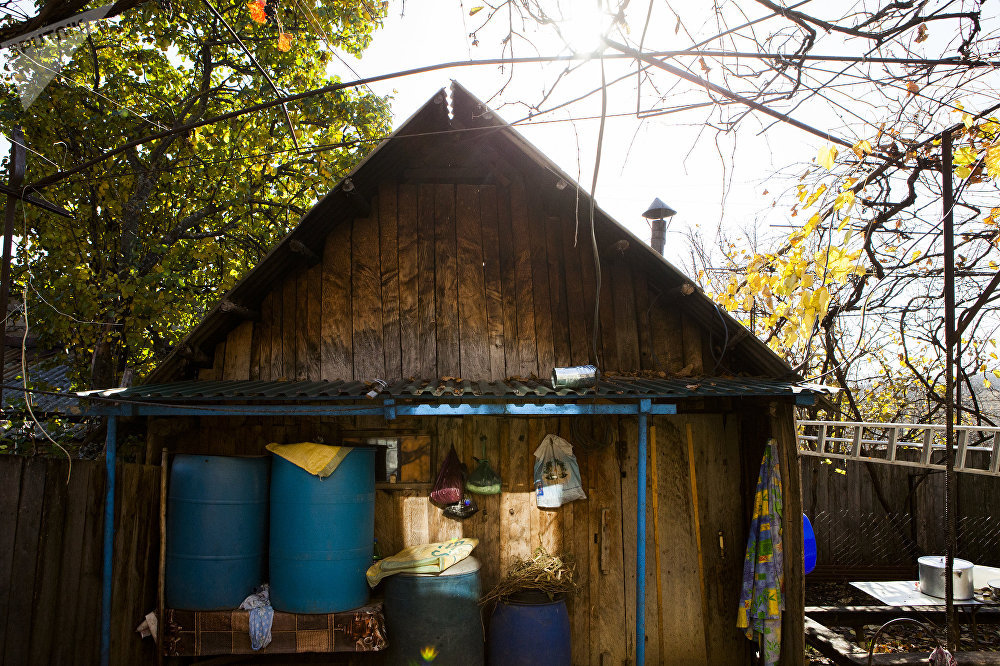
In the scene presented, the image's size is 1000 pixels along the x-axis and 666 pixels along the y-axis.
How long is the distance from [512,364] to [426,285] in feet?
3.87

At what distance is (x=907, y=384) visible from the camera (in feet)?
45.0

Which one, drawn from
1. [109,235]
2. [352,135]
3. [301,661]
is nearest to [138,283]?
[109,235]

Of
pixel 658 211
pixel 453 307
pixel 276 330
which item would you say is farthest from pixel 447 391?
pixel 658 211

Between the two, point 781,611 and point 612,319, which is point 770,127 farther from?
point 781,611

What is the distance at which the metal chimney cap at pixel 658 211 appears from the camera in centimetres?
927

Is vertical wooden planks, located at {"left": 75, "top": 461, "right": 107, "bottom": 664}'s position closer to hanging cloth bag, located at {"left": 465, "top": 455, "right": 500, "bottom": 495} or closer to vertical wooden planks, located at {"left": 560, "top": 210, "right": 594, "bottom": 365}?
hanging cloth bag, located at {"left": 465, "top": 455, "right": 500, "bottom": 495}

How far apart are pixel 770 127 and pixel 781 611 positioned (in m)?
4.32

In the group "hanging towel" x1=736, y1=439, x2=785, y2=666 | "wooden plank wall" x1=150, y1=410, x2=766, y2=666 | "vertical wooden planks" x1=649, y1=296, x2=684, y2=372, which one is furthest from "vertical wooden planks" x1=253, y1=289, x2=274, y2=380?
"hanging towel" x1=736, y1=439, x2=785, y2=666

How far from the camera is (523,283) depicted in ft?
21.4

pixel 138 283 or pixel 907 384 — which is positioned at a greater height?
pixel 138 283

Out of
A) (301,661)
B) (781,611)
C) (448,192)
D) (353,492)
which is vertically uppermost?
(448,192)

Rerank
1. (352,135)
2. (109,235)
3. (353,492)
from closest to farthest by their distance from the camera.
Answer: (353,492) → (109,235) → (352,135)

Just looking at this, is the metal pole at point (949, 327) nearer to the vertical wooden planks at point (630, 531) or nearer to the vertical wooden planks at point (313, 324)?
the vertical wooden planks at point (630, 531)

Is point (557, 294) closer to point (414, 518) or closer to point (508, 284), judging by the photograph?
point (508, 284)
